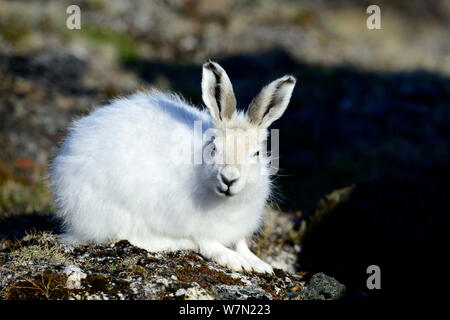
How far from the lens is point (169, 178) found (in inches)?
219

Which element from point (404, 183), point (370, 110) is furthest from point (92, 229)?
point (370, 110)

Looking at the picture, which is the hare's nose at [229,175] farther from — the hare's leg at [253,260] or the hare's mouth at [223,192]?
the hare's leg at [253,260]

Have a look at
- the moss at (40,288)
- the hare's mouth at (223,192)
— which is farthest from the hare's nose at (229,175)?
the moss at (40,288)

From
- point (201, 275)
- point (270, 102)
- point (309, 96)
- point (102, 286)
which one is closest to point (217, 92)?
point (270, 102)

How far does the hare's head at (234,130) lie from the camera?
Answer: 5.12 meters

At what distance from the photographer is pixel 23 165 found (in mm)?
12148

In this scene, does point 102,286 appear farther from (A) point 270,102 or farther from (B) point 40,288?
(A) point 270,102

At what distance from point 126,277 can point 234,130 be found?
6.76ft

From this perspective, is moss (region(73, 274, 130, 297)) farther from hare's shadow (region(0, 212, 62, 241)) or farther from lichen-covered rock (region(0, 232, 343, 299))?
hare's shadow (region(0, 212, 62, 241))

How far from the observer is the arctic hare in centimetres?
548

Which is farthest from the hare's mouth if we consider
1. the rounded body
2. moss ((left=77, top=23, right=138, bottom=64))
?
moss ((left=77, top=23, right=138, bottom=64))

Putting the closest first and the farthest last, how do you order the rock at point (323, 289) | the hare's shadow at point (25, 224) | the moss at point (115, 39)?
the rock at point (323, 289) → the hare's shadow at point (25, 224) → the moss at point (115, 39)
